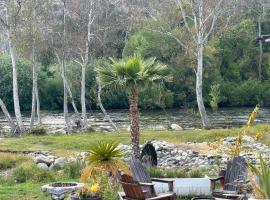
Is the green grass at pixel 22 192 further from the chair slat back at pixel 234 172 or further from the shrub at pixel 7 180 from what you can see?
the chair slat back at pixel 234 172

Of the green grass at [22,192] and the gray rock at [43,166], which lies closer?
the green grass at [22,192]

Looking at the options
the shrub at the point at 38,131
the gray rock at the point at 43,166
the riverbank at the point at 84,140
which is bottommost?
the gray rock at the point at 43,166

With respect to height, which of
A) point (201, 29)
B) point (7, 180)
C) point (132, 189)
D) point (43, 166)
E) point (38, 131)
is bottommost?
point (7, 180)

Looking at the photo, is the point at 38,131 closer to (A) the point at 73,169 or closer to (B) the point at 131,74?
(B) the point at 131,74

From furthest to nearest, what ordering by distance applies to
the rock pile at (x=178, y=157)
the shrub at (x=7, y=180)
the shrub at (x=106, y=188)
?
1. the rock pile at (x=178, y=157)
2. the shrub at (x=7, y=180)
3. the shrub at (x=106, y=188)

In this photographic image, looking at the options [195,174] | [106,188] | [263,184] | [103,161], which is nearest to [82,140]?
[195,174]

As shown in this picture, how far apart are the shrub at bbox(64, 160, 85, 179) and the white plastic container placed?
3330mm

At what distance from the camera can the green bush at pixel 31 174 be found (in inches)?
602

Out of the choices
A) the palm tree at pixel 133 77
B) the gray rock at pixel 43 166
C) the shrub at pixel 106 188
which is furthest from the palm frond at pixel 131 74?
the shrub at pixel 106 188

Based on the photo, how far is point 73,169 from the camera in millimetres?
15578

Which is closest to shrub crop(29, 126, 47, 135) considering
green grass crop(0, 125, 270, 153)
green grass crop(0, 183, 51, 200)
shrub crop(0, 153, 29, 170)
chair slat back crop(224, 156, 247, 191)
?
green grass crop(0, 125, 270, 153)

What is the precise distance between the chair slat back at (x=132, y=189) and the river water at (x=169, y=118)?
27597 mm

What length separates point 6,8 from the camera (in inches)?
1282

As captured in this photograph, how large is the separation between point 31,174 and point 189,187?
185 inches
